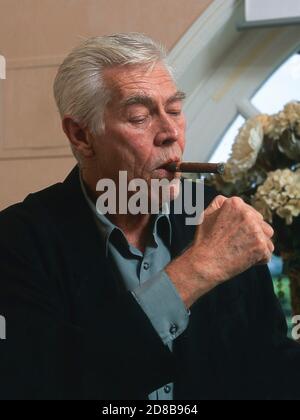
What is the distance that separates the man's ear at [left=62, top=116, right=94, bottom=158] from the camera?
4.22 feet

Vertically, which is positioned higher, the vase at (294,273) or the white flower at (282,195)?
the white flower at (282,195)

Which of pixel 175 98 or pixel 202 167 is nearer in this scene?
pixel 202 167

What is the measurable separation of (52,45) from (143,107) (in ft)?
3.73

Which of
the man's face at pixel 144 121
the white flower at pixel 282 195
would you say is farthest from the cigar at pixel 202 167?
the white flower at pixel 282 195

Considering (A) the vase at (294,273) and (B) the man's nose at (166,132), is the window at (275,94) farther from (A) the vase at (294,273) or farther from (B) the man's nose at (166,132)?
(B) the man's nose at (166,132)

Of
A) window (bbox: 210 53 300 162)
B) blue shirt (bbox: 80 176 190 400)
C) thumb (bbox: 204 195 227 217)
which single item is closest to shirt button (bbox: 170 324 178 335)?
blue shirt (bbox: 80 176 190 400)

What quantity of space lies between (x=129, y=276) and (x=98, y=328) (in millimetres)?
168

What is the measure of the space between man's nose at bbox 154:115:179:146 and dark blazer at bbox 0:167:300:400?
17 cm

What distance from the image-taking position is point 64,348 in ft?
3.50

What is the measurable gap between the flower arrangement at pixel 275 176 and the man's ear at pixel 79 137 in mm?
459

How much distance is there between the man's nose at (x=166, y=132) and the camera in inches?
46.4

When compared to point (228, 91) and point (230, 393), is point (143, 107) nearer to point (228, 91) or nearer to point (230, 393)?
point (230, 393)

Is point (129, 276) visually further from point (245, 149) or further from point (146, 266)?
point (245, 149)

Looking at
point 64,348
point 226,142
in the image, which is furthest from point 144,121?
point 226,142
